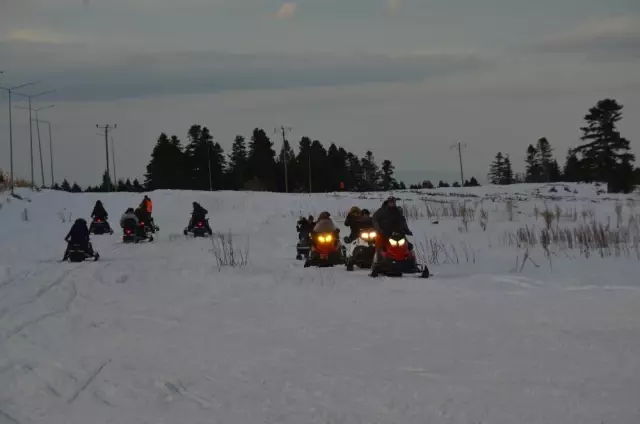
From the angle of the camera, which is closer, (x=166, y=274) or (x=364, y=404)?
(x=364, y=404)

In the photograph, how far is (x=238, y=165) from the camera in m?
112

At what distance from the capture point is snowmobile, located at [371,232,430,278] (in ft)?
49.9

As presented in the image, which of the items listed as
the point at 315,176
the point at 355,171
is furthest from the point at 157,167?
the point at 355,171

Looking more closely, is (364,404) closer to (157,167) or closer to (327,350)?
(327,350)

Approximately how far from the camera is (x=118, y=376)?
6.64 meters

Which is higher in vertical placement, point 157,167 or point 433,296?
point 157,167

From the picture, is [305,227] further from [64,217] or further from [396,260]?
[64,217]

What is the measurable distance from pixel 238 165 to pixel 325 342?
344ft

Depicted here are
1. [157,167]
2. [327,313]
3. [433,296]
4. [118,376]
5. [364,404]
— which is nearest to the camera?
[364,404]

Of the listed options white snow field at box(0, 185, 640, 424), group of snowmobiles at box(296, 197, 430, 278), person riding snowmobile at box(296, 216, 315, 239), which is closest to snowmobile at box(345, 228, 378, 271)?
group of snowmobiles at box(296, 197, 430, 278)

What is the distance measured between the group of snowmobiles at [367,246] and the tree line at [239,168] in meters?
73.2

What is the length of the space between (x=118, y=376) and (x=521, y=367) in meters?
3.62

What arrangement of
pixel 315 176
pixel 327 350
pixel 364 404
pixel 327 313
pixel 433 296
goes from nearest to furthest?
pixel 364 404
pixel 327 350
pixel 327 313
pixel 433 296
pixel 315 176

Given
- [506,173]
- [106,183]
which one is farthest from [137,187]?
[506,173]
